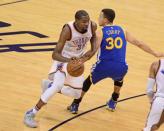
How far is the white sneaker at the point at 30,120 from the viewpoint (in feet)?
24.5

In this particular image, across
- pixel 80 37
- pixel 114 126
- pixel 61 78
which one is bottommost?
pixel 114 126

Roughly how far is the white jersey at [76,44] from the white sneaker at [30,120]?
980mm

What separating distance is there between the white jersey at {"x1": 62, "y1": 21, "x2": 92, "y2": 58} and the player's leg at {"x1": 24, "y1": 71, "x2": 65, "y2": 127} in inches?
15.6

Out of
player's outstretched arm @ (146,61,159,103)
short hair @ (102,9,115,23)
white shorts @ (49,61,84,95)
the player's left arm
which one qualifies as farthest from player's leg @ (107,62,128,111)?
player's outstretched arm @ (146,61,159,103)

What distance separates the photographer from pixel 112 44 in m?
7.75

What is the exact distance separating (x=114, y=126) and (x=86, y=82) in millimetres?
867

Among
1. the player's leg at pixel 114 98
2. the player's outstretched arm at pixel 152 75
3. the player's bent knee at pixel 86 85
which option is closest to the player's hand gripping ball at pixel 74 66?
the player's bent knee at pixel 86 85

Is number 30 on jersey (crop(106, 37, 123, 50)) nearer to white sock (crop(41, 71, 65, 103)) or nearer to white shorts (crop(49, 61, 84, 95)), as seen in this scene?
white shorts (crop(49, 61, 84, 95))

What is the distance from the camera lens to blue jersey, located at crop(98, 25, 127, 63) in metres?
7.73

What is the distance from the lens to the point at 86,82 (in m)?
8.30

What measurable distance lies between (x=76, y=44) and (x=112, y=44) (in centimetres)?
52

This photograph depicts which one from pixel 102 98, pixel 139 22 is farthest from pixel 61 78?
pixel 139 22

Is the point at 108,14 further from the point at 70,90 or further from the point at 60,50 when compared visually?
the point at 70,90

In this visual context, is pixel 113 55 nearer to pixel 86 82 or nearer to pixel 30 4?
pixel 86 82
